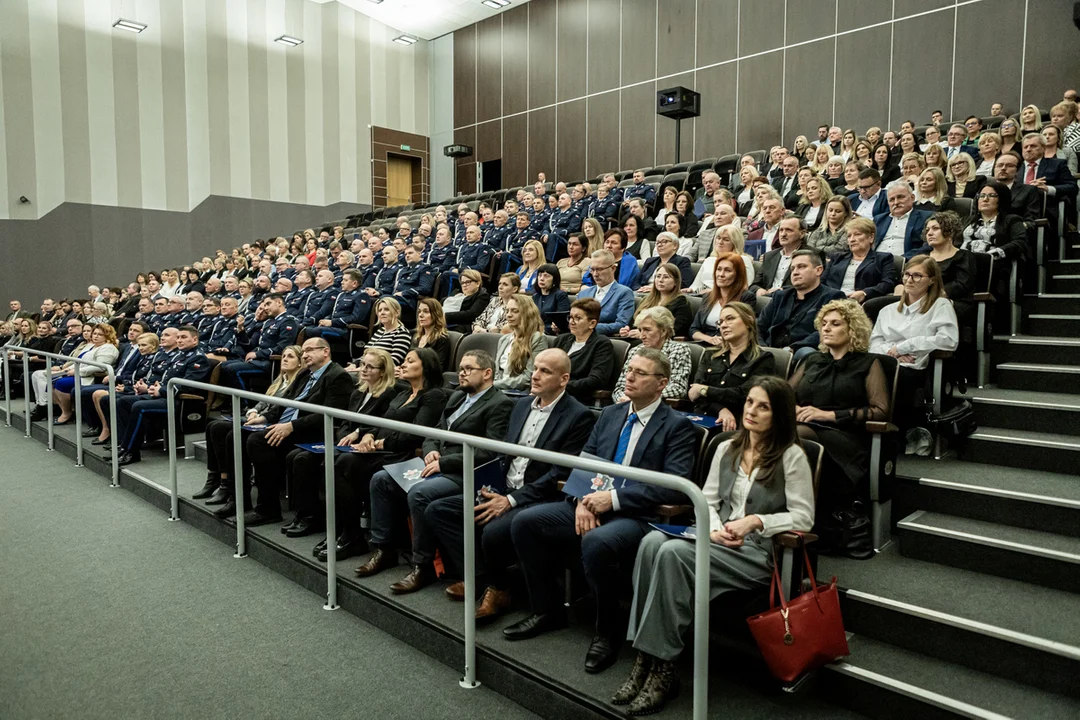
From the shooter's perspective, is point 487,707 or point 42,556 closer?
point 487,707

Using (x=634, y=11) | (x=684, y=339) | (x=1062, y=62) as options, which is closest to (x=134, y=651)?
(x=684, y=339)

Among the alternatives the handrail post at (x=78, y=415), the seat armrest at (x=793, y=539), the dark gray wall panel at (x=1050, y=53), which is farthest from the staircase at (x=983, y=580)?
the dark gray wall panel at (x=1050, y=53)

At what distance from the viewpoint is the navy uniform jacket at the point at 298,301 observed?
21.8 feet

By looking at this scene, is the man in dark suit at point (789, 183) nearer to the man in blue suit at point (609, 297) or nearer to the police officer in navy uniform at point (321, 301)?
the man in blue suit at point (609, 297)

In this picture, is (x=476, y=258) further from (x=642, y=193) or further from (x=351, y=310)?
(x=642, y=193)

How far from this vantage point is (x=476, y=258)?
660cm

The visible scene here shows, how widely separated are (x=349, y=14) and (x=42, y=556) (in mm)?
13560

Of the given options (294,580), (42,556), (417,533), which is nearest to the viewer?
(417,533)

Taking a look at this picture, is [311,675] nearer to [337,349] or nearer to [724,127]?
[337,349]

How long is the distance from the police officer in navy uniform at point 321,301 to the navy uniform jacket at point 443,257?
3.20ft

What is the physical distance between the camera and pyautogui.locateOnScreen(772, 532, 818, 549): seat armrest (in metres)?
1.82

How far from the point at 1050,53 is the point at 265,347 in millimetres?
8622

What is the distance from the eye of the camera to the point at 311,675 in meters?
2.29

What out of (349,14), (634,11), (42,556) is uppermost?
(349,14)
